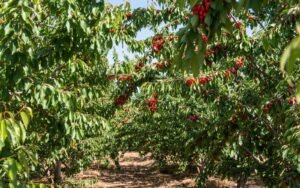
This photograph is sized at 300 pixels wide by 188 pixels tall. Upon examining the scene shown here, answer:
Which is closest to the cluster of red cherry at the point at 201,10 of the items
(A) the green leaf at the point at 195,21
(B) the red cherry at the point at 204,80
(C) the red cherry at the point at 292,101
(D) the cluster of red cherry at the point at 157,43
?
(A) the green leaf at the point at 195,21

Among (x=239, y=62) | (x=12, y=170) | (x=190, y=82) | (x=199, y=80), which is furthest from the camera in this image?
(x=239, y=62)

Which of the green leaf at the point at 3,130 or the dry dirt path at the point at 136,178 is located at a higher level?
the green leaf at the point at 3,130

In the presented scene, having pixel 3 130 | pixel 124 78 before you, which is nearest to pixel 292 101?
pixel 124 78

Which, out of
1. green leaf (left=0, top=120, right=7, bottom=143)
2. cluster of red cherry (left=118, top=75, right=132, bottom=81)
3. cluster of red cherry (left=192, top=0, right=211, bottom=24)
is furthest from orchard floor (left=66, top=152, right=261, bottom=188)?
cluster of red cherry (left=192, top=0, right=211, bottom=24)

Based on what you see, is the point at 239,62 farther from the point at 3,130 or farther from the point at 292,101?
the point at 3,130

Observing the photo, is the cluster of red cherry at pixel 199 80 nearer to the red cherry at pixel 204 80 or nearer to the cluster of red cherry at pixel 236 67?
the red cherry at pixel 204 80

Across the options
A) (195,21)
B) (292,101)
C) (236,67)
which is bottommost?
(292,101)

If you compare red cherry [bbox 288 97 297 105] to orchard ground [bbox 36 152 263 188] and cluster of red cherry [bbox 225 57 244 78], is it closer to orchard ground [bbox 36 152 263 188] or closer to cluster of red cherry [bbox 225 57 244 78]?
cluster of red cherry [bbox 225 57 244 78]

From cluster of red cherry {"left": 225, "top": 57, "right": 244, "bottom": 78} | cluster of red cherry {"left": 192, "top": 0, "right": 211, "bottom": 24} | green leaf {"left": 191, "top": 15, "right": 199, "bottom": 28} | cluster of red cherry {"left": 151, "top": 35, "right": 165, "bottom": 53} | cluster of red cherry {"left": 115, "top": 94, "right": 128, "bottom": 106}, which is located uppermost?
cluster of red cherry {"left": 151, "top": 35, "right": 165, "bottom": 53}

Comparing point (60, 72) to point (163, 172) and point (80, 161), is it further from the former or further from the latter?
point (163, 172)

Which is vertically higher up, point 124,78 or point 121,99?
point 124,78

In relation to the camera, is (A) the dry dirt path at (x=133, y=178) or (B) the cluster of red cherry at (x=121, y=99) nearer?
(B) the cluster of red cherry at (x=121, y=99)

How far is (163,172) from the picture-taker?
80.9ft

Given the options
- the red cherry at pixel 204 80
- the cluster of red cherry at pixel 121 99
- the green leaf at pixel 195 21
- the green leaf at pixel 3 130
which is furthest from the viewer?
the cluster of red cherry at pixel 121 99
